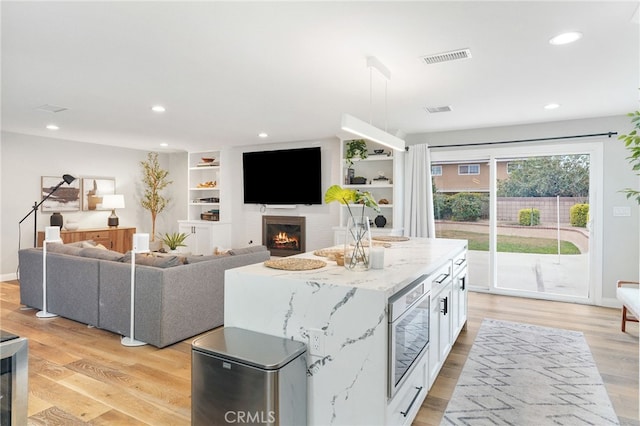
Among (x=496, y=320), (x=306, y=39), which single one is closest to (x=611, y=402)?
(x=496, y=320)

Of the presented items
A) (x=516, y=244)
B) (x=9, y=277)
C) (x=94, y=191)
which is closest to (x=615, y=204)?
(x=516, y=244)

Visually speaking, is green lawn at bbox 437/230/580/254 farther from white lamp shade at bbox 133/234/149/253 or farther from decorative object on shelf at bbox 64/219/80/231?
decorative object on shelf at bbox 64/219/80/231

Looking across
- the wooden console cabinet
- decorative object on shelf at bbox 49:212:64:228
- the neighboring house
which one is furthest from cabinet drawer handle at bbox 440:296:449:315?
decorative object on shelf at bbox 49:212:64:228

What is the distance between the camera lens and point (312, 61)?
Answer: 288cm

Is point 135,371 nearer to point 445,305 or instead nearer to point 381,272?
point 381,272

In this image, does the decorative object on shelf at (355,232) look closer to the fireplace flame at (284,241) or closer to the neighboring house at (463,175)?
the neighboring house at (463,175)

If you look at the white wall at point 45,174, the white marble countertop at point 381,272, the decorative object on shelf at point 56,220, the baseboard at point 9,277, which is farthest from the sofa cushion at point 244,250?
the baseboard at point 9,277

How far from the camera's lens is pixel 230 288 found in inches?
83.9

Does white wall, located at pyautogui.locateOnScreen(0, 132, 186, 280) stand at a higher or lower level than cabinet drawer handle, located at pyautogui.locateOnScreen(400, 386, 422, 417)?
higher

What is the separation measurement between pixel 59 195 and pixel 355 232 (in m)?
6.47

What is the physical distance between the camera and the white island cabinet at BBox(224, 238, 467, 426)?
1730mm

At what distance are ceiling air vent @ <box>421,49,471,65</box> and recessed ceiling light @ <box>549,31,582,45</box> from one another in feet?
1.76

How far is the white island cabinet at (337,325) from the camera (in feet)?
5.68

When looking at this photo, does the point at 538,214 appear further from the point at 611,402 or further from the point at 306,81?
the point at 306,81
